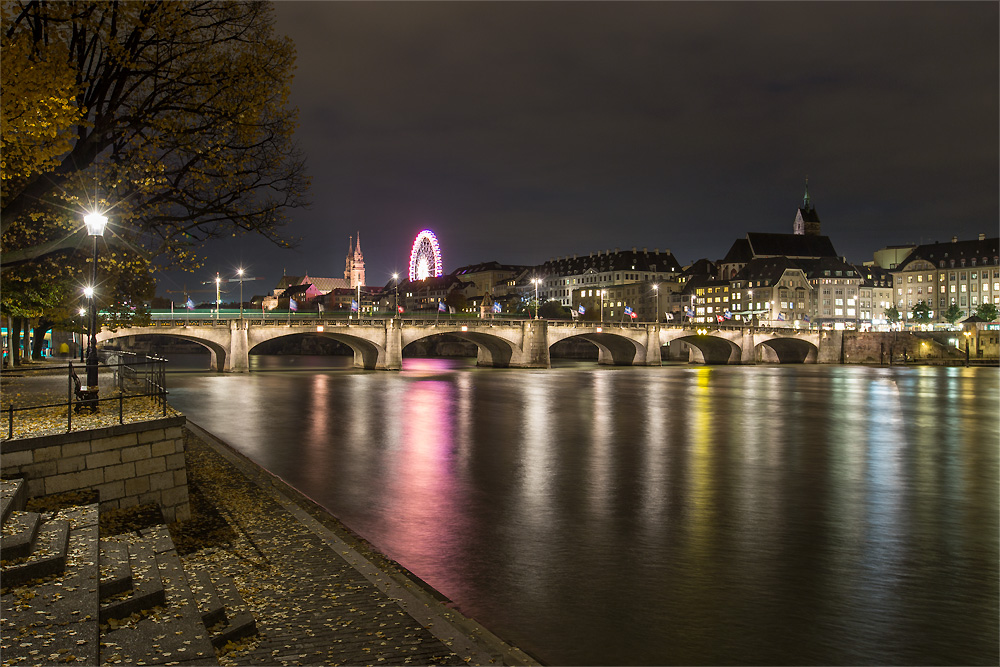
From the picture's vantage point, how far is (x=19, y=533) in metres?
7.86

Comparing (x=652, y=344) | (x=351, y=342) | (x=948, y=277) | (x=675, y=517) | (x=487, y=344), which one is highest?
(x=948, y=277)

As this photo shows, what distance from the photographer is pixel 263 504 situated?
14078mm

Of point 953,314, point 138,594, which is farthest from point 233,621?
point 953,314

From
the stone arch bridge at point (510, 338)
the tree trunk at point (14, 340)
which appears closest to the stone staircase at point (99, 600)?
the tree trunk at point (14, 340)

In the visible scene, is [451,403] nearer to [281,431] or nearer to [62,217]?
[281,431]

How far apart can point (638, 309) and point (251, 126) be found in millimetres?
145658

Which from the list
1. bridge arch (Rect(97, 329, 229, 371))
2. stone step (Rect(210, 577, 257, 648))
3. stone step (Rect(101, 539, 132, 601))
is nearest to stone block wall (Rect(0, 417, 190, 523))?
stone step (Rect(101, 539, 132, 601))

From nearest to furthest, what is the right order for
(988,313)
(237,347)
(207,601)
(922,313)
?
(207,601) → (237,347) → (988,313) → (922,313)

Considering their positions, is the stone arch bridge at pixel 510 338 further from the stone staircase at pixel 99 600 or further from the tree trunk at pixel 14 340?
the stone staircase at pixel 99 600

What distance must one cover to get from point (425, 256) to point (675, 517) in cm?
12023

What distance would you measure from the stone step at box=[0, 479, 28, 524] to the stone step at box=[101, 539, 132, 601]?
115 cm

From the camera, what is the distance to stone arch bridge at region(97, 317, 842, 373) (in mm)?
70000

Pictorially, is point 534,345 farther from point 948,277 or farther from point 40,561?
point 948,277

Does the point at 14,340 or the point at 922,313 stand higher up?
the point at 922,313
